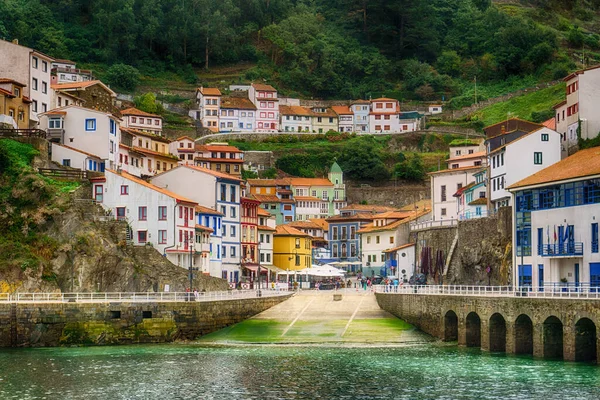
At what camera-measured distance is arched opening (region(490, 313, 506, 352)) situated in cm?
6419

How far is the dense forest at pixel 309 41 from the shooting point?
175 metres

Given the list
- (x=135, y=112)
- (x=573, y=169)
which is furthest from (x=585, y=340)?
(x=135, y=112)

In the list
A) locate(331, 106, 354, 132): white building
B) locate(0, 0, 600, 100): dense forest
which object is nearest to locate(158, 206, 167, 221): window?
locate(331, 106, 354, 132): white building

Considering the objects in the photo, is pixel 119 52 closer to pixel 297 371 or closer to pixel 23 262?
pixel 23 262

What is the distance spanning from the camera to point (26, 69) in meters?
99.9

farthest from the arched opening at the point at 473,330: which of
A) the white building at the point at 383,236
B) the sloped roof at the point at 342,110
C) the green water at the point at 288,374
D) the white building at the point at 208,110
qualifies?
the sloped roof at the point at 342,110

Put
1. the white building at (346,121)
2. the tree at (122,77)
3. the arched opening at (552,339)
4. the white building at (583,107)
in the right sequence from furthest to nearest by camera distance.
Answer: the white building at (346,121)
the tree at (122,77)
the white building at (583,107)
the arched opening at (552,339)

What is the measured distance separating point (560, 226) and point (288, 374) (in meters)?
22.4

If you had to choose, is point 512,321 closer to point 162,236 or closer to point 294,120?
point 162,236

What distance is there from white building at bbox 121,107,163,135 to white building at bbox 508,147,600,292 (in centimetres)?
7736

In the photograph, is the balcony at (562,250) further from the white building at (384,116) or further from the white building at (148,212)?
the white building at (384,116)

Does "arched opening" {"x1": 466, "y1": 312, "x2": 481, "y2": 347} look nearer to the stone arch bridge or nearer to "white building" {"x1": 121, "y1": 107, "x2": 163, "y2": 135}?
the stone arch bridge

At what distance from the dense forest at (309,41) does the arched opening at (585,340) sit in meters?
116

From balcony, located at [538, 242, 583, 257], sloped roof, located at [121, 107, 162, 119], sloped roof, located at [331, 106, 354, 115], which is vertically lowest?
balcony, located at [538, 242, 583, 257]
